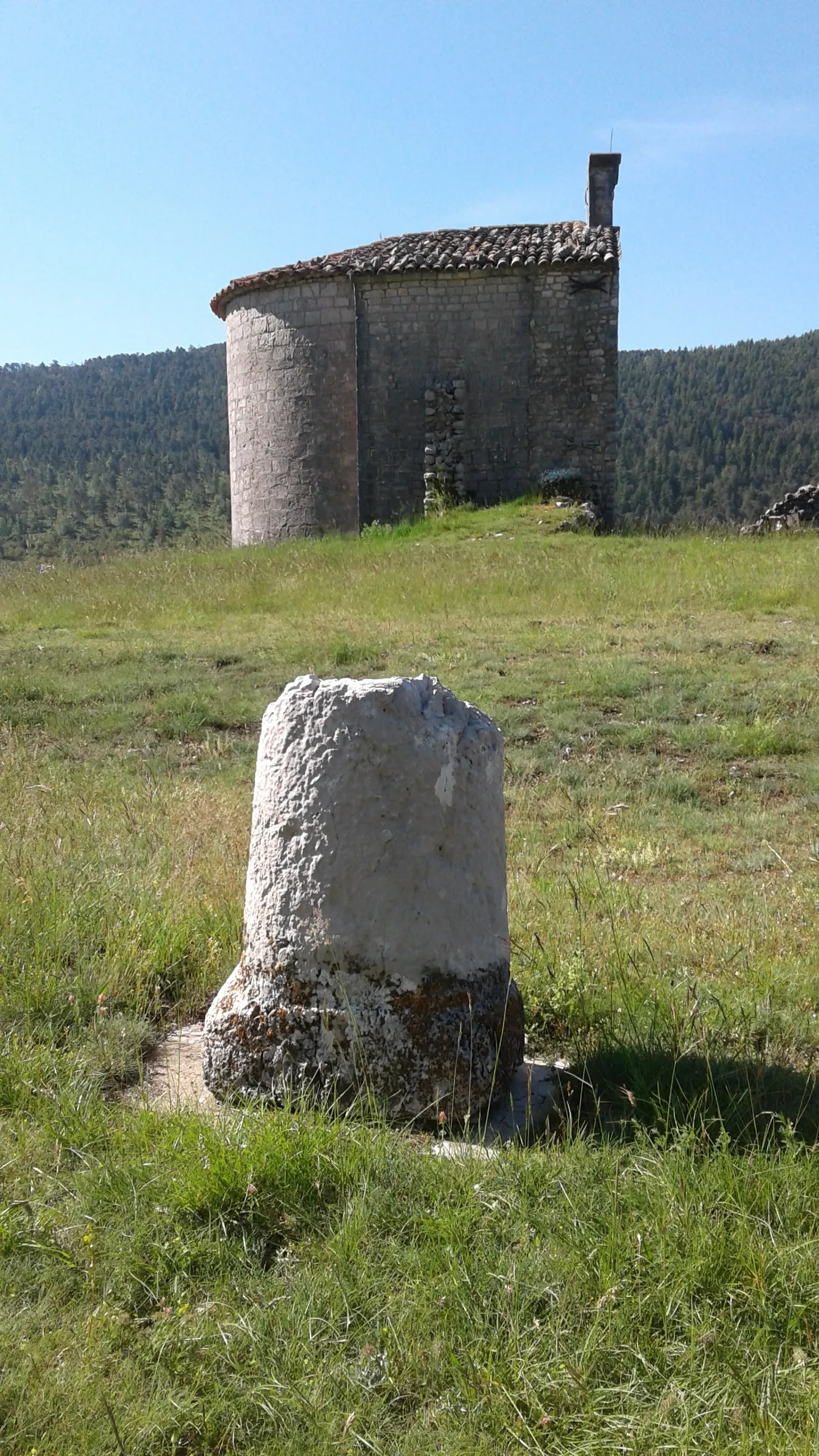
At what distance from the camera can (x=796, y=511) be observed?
2358 cm

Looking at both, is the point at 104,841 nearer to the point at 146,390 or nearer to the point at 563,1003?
the point at 563,1003

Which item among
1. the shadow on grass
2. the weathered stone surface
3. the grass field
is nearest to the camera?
the grass field

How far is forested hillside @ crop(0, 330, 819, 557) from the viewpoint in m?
54.3

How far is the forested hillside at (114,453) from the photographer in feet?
173

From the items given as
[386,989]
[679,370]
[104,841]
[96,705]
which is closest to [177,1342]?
[386,989]

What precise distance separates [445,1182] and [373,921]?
26.1 inches

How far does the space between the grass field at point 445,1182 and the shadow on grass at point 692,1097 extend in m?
0.01

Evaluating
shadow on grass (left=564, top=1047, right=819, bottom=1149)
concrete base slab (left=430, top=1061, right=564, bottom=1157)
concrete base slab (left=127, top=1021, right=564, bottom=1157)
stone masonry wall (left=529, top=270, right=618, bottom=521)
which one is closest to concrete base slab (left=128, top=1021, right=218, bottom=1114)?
concrete base slab (left=127, top=1021, right=564, bottom=1157)

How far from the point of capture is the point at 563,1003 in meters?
3.52

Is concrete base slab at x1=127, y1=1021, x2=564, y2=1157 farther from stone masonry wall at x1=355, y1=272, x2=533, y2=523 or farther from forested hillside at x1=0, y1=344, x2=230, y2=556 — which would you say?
forested hillside at x1=0, y1=344, x2=230, y2=556

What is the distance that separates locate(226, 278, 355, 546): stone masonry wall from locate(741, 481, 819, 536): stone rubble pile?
8.53 m

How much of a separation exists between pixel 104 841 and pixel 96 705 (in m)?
4.66

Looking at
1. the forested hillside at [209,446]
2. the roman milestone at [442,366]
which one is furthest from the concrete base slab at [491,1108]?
the forested hillside at [209,446]

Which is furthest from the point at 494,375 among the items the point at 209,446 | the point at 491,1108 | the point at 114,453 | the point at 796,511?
the point at 114,453
